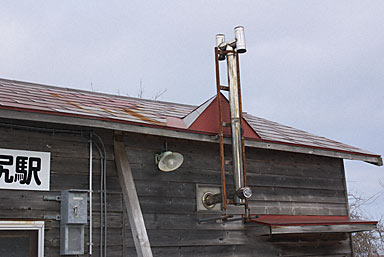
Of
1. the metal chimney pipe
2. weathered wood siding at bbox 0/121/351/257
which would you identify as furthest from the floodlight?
the metal chimney pipe

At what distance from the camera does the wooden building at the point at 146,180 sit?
6.16m

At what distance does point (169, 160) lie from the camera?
7102 mm

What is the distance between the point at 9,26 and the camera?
2183cm

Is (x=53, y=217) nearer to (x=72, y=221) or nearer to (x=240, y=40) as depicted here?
(x=72, y=221)

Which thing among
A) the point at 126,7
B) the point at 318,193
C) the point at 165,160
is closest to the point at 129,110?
the point at 165,160

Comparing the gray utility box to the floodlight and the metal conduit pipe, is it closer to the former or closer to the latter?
the metal conduit pipe

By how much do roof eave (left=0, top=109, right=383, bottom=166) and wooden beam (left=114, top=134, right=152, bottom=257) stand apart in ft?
1.73

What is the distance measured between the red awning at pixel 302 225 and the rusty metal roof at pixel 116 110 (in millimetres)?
1210

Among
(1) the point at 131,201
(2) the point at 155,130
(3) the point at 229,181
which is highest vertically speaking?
(2) the point at 155,130

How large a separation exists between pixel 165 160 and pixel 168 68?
2401 centimetres

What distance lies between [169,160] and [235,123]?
42.5 inches

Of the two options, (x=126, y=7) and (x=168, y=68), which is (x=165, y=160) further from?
(x=168, y=68)

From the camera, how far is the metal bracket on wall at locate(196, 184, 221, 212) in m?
7.63

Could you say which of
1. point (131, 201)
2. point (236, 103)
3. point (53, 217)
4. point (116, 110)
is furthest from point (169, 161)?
point (53, 217)
